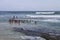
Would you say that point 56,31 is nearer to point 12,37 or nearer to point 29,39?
point 29,39

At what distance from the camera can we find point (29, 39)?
1438 millimetres

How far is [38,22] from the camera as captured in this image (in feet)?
4.76

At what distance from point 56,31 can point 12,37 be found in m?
0.45

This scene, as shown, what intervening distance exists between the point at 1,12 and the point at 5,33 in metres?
0.22

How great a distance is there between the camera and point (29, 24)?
1.46 metres

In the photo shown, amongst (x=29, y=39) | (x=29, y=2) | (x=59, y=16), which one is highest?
(x=29, y=2)

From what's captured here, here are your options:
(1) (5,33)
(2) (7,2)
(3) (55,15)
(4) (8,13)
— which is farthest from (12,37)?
(3) (55,15)

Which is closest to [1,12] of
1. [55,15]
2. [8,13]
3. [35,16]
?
[8,13]

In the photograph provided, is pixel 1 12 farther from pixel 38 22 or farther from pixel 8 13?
pixel 38 22

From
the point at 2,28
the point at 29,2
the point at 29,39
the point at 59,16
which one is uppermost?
the point at 29,2

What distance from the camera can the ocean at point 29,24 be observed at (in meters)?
1.44

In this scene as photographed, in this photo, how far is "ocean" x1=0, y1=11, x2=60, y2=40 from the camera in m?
1.44

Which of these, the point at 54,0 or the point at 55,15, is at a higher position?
the point at 54,0

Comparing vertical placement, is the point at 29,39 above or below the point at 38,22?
below
